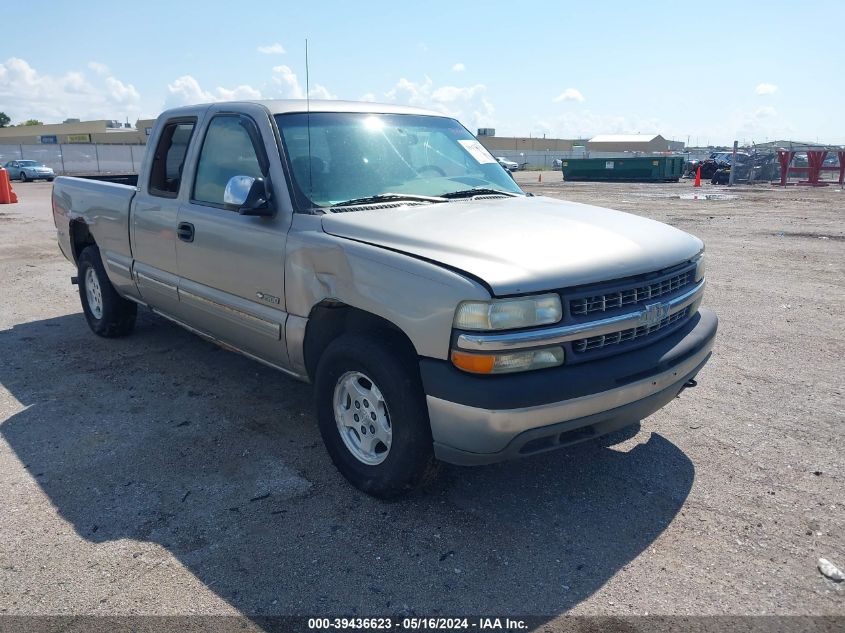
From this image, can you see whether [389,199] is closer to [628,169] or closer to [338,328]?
[338,328]

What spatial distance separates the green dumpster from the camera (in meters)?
36.7

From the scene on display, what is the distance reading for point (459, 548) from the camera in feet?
10.1

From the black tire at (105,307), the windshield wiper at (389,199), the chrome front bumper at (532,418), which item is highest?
the windshield wiper at (389,199)

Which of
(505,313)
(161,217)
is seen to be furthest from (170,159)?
(505,313)

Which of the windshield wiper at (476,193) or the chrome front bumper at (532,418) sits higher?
the windshield wiper at (476,193)

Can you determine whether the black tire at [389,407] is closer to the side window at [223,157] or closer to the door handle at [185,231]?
the side window at [223,157]

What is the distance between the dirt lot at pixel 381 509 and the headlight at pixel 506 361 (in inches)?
33.4

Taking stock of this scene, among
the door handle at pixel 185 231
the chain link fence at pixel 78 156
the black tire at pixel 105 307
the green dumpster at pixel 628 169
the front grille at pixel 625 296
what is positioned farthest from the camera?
the chain link fence at pixel 78 156

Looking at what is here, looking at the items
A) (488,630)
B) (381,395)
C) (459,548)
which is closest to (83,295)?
(381,395)

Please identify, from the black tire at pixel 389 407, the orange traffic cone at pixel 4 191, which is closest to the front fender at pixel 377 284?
the black tire at pixel 389 407

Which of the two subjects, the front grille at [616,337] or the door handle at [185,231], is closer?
the front grille at [616,337]

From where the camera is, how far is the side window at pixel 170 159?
4.83 meters

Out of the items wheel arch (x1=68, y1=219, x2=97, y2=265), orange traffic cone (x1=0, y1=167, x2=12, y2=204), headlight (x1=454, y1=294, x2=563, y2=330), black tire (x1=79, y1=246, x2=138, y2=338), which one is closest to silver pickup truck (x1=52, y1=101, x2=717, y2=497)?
headlight (x1=454, y1=294, x2=563, y2=330)

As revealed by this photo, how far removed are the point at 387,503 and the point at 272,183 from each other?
73.0 inches
